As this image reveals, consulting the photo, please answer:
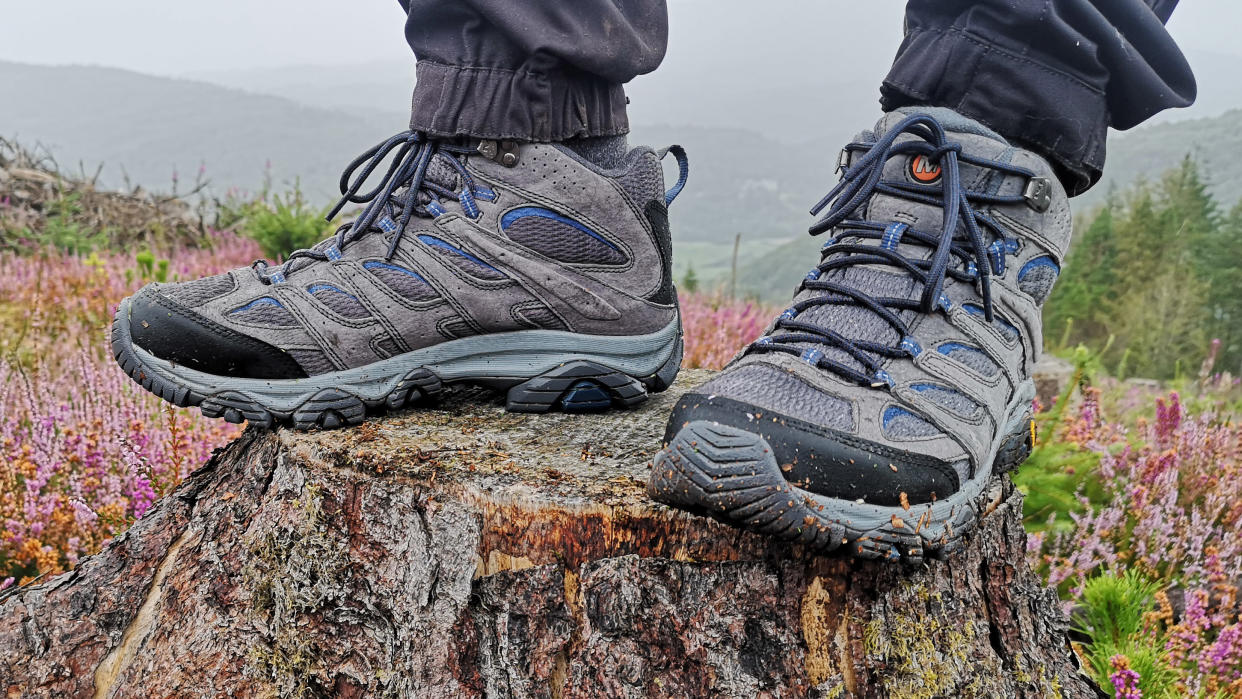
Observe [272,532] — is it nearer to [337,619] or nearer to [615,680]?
[337,619]

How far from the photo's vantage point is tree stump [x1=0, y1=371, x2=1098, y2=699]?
131 cm

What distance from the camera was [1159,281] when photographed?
31.4 ft

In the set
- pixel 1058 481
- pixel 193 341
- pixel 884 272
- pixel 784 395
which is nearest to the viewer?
pixel 784 395

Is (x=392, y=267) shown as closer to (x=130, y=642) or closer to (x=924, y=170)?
A: (x=130, y=642)

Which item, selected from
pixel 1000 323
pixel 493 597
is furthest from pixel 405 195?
pixel 1000 323

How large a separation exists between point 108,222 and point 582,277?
7.78 metres

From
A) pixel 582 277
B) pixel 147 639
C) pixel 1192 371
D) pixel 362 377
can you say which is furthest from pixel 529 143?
pixel 1192 371

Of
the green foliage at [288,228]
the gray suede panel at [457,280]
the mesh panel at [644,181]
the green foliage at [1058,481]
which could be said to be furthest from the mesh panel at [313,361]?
the green foliage at [288,228]

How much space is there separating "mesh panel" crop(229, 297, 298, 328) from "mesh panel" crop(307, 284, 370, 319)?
71 mm

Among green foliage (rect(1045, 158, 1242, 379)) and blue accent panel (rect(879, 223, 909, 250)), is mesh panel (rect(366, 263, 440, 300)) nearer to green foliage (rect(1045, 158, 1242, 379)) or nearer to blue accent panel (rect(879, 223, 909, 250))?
blue accent panel (rect(879, 223, 909, 250))

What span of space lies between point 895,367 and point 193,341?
1358 millimetres

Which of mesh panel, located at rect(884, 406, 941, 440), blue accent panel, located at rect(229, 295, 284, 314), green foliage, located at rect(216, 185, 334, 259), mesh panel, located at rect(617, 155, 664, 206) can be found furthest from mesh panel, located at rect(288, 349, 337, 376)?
green foliage, located at rect(216, 185, 334, 259)

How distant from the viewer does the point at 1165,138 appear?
79.7 feet

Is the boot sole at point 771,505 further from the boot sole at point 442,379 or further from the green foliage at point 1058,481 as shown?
the green foliage at point 1058,481
